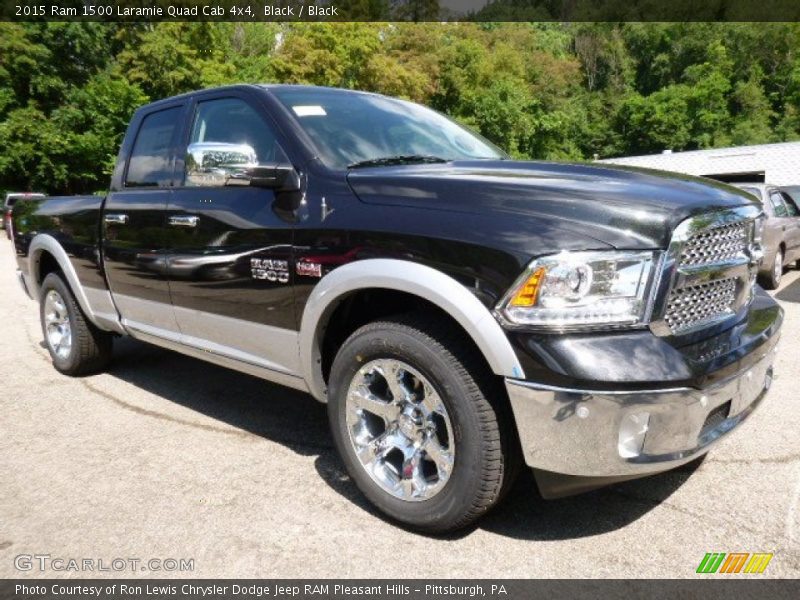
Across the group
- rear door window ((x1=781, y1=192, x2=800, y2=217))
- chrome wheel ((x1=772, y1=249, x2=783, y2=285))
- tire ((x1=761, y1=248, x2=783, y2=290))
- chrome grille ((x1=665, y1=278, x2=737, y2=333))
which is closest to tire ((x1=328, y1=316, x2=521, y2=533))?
chrome grille ((x1=665, y1=278, x2=737, y2=333))

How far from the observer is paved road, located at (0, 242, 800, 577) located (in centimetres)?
252

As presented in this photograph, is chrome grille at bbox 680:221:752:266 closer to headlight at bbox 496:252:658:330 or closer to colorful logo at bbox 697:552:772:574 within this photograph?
headlight at bbox 496:252:658:330

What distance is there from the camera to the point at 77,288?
4.75 metres

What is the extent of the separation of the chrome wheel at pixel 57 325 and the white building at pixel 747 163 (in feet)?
88.9

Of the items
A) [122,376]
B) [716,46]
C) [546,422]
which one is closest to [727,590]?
[546,422]

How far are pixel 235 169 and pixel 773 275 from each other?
28.9 feet

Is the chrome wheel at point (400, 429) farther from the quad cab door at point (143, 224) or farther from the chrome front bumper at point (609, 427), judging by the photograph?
the quad cab door at point (143, 224)

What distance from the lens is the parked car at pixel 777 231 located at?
9008mm

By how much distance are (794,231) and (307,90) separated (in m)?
9.50

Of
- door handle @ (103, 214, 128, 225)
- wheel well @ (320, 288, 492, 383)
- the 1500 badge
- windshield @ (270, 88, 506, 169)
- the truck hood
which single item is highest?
windshield @ (270, 88, 506, 169)

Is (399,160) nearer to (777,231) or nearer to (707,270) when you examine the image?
(707,270)

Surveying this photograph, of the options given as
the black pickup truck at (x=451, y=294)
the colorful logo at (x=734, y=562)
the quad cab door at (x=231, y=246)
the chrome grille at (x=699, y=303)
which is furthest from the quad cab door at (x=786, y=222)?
the quad cab door at (x=231, y=246)

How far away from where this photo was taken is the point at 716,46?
212ft

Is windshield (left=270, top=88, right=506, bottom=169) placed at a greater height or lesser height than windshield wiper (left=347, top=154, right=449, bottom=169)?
greater
